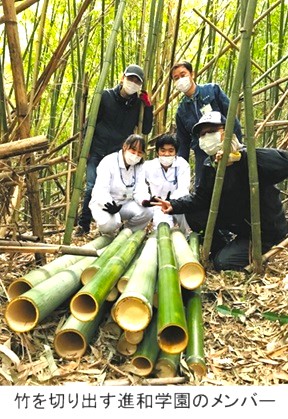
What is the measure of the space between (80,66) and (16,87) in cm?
168

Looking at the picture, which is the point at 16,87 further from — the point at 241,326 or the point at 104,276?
the point at 241,326

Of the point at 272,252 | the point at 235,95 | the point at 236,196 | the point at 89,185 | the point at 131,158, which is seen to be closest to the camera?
the point at 235,95

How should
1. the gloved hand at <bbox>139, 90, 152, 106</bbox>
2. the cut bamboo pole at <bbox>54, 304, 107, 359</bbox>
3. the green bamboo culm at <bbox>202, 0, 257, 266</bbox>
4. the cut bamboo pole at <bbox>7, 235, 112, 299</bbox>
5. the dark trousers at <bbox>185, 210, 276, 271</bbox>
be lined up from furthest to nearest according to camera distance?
the gloved hand at <bbox>139, 90, 152, 106</bbox> → the dark trousers at <bbox>185, 210, 276, 271</bbox> → the green bamboo culm at <bbox>202, 0, 257, 266</bbox> → the cut bamboo pole at <bbox>7, 235, 112, 299</bbox> → the cut bamboo pole at <bbox>54, 304, 107, 359</bbox>

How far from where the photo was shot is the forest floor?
1.83 m

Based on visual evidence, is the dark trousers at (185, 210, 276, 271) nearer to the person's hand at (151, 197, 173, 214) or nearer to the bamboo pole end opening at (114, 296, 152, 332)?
the person's hand at (151, 197, 173, 214)

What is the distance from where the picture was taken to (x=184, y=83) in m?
3.56

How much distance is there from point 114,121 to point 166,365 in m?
2.44

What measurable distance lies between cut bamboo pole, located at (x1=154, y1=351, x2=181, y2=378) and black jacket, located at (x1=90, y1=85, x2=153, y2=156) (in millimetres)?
2345

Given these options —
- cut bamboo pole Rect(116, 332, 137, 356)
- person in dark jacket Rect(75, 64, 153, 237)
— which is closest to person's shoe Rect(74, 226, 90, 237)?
person in dark jacket Rect(75, 64, 153, 237)

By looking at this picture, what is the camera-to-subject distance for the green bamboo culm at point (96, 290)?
1896 millimetres

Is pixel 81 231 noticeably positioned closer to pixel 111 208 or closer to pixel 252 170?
pixel 111 208

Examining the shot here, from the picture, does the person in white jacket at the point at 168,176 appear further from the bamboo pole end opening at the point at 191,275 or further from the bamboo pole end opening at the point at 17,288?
the bamboo pole end opening at the point at 17,288

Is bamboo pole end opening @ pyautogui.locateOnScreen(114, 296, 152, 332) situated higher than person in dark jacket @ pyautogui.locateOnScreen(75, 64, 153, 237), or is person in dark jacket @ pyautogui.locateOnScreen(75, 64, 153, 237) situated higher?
person in dark jacket @ pyautogui.locateOnScreen(75, 64, 153, 237)

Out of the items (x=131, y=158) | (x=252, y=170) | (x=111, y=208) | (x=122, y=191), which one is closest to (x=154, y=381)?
(x=252, y=170)
